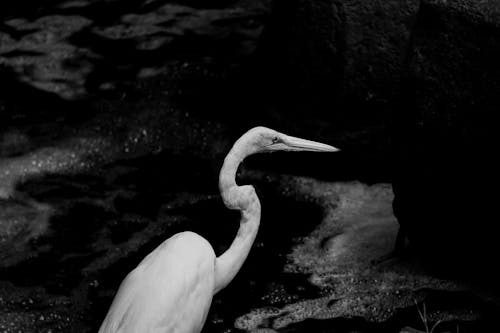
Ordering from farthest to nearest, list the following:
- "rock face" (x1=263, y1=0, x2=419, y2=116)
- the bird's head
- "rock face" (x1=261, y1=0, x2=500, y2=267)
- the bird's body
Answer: "rock face" (x1=263, y1=0, x2=419, y2=116), "rock face" (x1=261, y1=0, x2=500, y2=267), the bird's head, the bird's body

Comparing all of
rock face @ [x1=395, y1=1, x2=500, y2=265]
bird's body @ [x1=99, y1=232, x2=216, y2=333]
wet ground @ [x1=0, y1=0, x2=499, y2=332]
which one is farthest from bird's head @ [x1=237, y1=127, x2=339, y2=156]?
wet ground @ [x1=0, y1=0, x2=499, y2=332]

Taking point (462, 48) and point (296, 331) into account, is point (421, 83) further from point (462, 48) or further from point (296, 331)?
point (296, 331)

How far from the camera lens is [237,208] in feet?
13.6

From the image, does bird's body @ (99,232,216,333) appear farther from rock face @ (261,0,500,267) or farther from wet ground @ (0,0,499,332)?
rock face @ (261,0,500,267)

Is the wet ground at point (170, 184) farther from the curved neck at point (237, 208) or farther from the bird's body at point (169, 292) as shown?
the bird's body at point (169, 292)

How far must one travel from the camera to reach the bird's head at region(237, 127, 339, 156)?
4102mm

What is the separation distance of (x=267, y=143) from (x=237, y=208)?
1.10 ft

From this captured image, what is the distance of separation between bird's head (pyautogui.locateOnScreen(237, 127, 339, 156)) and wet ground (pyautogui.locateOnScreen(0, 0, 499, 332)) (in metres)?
0.95

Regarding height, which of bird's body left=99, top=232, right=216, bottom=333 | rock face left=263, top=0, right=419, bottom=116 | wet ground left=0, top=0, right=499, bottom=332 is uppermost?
rock face left=263, top=0, right=419, bottom=116

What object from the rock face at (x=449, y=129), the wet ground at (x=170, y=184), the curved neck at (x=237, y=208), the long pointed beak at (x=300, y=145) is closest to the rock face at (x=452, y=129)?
the rock face at (x=449, y=129)

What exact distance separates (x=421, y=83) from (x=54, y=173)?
3.10 meters

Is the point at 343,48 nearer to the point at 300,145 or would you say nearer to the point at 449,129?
the point at 449,129

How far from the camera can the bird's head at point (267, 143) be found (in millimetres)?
4102

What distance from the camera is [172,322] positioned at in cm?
400
